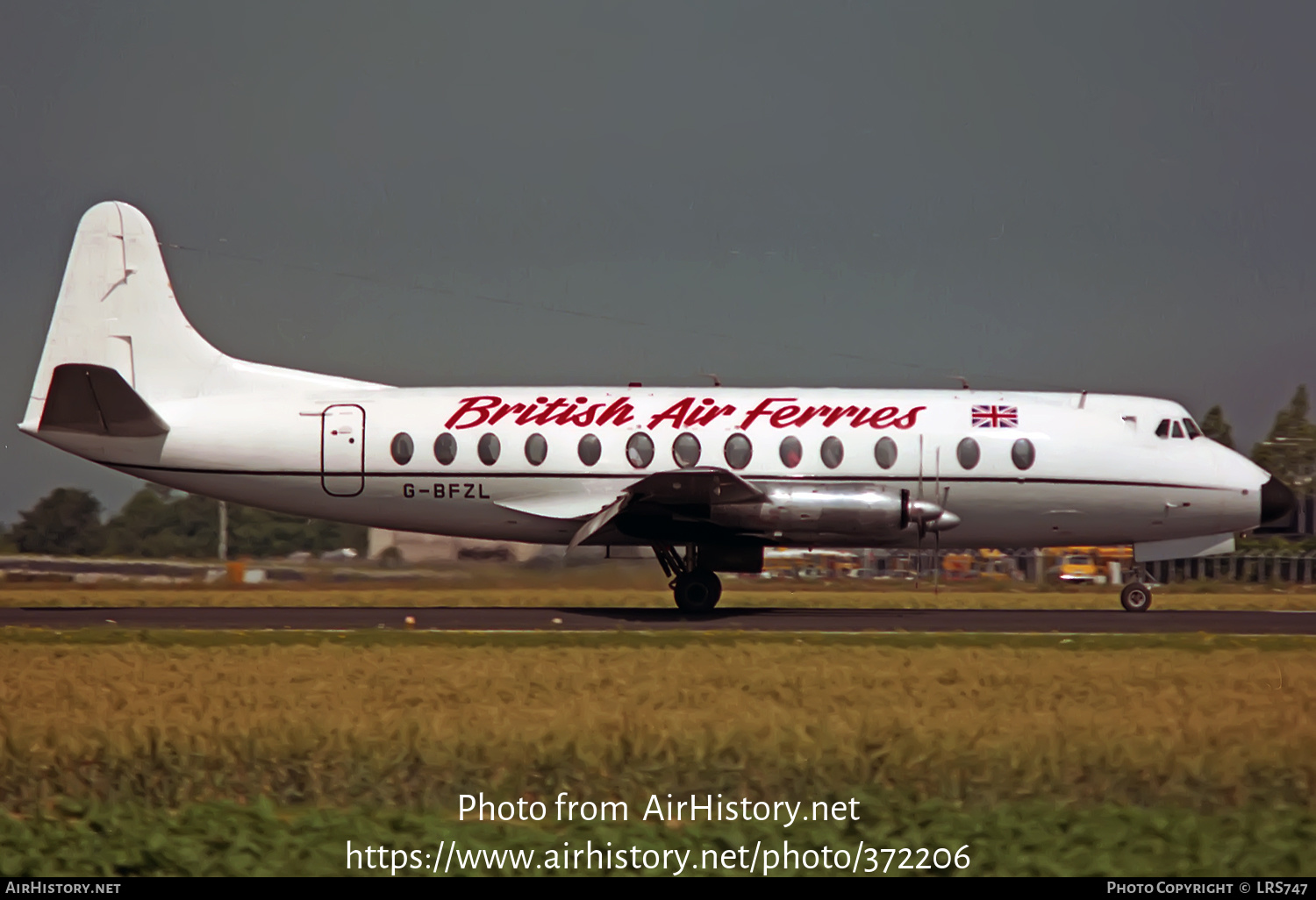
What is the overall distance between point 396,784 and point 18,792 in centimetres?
234

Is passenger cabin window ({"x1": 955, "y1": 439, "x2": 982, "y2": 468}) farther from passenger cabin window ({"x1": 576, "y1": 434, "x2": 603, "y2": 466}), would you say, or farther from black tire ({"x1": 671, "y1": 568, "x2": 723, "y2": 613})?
passenger cabin window ({"x1": 576, "y1": 434, "x2": 603, "y2": 466})

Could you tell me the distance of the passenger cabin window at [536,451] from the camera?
78.7 feet

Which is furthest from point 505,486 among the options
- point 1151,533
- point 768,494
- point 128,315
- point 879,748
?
point 879,748

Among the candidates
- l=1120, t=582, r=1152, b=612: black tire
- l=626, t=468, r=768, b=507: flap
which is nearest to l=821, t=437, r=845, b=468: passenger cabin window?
Answer: l=626, t=468, r=768, b=507: flap

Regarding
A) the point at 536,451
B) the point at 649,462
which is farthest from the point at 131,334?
the point at 649,462

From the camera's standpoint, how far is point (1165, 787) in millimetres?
8703

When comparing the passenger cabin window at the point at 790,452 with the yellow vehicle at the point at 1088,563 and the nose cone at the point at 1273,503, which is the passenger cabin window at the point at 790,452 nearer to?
the nose cone at the point at 1273,503

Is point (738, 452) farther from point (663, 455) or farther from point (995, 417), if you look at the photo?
point (995, 417)

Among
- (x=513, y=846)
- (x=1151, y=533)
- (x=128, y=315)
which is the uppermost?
(x=128, y=315)

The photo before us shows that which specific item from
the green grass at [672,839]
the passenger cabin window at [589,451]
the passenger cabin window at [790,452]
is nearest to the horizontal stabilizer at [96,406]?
the passenger cabin window at [589,451]

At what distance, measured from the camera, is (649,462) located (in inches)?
942

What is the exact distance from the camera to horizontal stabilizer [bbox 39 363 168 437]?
2322 centimetres

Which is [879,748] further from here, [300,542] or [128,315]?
[300,542]

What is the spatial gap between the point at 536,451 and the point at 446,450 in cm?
159
